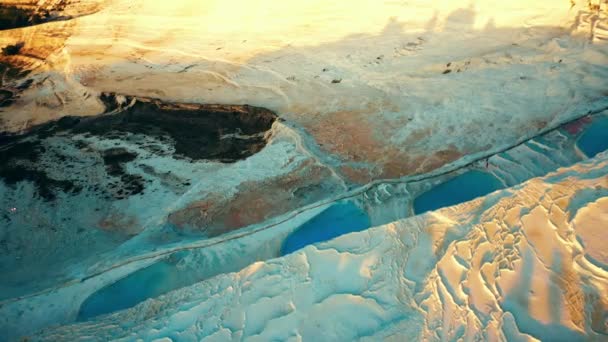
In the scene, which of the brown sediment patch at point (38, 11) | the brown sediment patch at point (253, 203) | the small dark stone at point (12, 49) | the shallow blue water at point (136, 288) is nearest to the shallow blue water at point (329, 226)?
the brown sediment patch at point (253, 203)

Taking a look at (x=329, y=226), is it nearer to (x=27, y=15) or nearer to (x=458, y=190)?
(x=458, y=190)

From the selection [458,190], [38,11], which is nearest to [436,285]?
[458,190]

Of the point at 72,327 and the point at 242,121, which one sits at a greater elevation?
the point at 242,121

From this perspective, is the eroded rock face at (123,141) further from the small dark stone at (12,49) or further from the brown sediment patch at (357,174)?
the small dark stone at (12,49)

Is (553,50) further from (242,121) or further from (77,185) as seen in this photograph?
(77,185)

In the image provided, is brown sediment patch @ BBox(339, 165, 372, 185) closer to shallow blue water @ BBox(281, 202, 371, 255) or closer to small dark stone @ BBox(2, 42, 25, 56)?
shallow blue water @ BBox(281, 202, 371, 255)

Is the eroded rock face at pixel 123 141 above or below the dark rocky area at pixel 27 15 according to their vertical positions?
below

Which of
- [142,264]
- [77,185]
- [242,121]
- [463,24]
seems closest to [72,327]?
[142,264]
